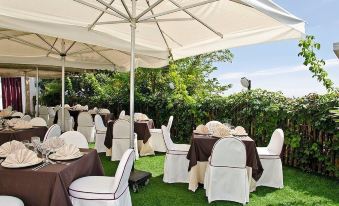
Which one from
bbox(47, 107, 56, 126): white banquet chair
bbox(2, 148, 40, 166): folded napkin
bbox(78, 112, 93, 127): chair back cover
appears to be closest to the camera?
bbox(2, 148, 40, 166): folded napkin

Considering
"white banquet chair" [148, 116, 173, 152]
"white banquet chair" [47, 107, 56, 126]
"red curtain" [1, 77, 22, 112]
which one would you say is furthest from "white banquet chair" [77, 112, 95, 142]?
"red curtain" [1, 77, 22, 112]

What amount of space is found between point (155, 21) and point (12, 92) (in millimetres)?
17343

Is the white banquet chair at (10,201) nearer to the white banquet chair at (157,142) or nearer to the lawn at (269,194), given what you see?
the lawn at (269,194)

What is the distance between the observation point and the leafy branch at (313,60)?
7.54 meters

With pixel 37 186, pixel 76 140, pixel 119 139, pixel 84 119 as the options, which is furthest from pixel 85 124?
pixel 37 186

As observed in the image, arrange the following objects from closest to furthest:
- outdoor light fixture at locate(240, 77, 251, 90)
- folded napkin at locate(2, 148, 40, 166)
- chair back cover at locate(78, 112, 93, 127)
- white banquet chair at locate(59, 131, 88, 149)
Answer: folded napkin at locate(2, 148, 40, 166), white banquet chair at locate(59, 131, 88, 149), outdoor light fixture at locate(240, 77, 251, 90), chair back cover at locate(78, 112, 93, 127)

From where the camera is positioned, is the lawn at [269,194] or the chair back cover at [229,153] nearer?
the chair back cover at [229,153]

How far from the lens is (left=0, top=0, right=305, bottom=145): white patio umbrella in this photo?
3639mm

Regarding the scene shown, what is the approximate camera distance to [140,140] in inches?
282

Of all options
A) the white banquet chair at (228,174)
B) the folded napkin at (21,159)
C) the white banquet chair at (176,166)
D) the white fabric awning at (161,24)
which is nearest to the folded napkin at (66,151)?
the folded napkin at (21,159)

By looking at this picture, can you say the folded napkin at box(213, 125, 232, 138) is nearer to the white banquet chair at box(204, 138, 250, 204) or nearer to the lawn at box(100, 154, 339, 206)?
the white banquet chair at box(204, 138, 250, 204)

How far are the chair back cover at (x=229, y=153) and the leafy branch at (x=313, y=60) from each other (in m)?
4.57

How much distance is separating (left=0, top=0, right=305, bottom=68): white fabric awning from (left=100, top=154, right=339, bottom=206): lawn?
86.5 inches

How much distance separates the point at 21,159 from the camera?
291 cm
